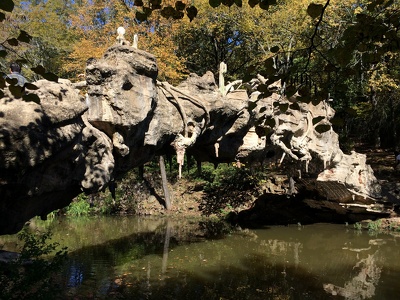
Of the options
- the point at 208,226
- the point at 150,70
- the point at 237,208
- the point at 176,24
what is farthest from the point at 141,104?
the point at 176,24

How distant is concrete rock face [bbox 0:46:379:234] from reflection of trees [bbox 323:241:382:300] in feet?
11.4

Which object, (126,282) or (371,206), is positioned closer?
(126,282)

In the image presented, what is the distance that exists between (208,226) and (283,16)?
11.5 m

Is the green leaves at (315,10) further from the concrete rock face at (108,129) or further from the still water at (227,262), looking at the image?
the still water at (227,262)

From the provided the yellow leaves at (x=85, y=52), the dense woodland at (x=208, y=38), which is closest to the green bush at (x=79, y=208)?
the dense woodland at (x=208, y=38)

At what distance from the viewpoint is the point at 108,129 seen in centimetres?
559

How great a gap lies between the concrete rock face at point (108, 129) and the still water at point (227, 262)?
2616 mm

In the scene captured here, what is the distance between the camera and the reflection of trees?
23.0 ft

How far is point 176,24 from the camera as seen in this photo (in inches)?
698

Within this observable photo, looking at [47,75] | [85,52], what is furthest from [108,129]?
[85,52]

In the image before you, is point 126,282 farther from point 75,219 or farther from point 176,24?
point 176,24

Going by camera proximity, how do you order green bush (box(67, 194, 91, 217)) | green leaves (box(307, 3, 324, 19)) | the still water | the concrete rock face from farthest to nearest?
green bush (box(67, 194, 91, 217)), the still water, the concrete rock face, green leaves (box(307, 3, 324, 19))

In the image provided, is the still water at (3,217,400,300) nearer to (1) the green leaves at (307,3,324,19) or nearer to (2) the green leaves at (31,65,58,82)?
(2) the green leaves at (31,65,58,82)

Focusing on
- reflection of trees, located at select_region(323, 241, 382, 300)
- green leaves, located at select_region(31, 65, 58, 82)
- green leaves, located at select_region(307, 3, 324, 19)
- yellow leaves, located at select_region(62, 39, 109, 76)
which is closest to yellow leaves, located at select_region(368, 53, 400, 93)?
reflection of trees, located at select_region(323, 241, 382, 300)
